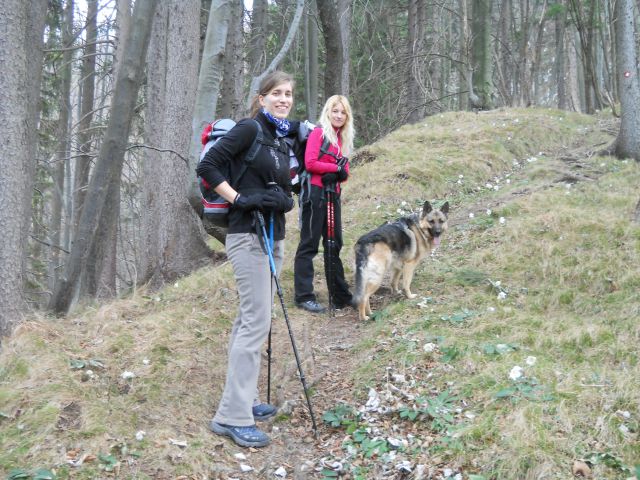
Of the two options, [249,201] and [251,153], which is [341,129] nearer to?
[251,153]

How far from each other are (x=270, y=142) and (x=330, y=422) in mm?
2548

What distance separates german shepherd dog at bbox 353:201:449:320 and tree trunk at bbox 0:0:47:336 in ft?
12.7

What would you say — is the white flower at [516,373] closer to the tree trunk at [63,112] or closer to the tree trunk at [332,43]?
the tree trunk at [332,43]

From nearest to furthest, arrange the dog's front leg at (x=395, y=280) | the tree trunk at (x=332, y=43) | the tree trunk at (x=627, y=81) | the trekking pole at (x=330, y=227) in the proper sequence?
the trekking pole at (x=330, y=227) < the dog's front leg at (x=395, y=280) < the tree trunk at (x=332, y=43) < the tree trunk at (x=627, y=81)

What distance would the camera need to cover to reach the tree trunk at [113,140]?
667cm

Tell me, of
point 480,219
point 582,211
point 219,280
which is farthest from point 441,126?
point 219,280

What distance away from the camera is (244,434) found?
14.4 feet

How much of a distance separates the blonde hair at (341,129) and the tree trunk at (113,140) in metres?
2.43

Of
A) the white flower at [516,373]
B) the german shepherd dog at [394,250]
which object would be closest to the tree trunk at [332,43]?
the german shepherd dog at [394,250]

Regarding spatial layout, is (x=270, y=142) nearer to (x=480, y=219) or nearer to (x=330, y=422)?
(x=330, y=422)

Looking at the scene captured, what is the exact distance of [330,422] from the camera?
190 inches

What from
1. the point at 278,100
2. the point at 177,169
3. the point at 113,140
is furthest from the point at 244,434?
the point at 177,169

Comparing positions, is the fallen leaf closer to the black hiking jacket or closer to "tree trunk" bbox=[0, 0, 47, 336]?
the black hiking jacket

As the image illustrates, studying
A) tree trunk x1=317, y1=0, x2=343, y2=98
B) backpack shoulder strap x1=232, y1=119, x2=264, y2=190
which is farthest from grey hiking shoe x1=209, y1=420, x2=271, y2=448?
tree trunk x1=317, y1=0, x2=343, y2=98
